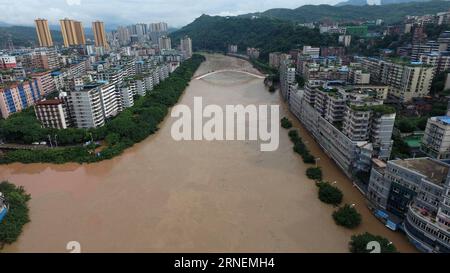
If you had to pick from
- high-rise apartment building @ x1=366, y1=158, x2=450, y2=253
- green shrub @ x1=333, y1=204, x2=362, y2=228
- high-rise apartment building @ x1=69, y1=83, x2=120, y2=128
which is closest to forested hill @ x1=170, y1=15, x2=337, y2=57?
high-rise apartment building @ x1=69, y1=83, x2=120, y2=128

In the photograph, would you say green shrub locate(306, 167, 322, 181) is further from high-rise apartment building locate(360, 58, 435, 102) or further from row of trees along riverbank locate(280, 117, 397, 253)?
high-rise apartment building locate(360, 58, 435, 102)

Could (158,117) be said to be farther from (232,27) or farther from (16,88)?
(232,27)

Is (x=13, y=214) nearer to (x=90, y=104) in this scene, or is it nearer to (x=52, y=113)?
(x=90, y=104)

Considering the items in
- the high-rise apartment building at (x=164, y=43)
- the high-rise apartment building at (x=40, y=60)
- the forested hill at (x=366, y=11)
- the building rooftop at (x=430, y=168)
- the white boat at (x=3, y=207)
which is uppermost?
the forested hill at (x=366, y=11)

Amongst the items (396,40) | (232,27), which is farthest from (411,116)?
(232,27)

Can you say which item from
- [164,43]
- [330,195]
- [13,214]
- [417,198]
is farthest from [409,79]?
[164,43]

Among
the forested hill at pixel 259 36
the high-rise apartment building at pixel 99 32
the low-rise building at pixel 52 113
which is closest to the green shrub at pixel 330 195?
the low-rise building at pixel 52 113

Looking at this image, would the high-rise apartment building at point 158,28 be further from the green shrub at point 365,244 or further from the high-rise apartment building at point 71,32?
the green shrub at point 365,244
